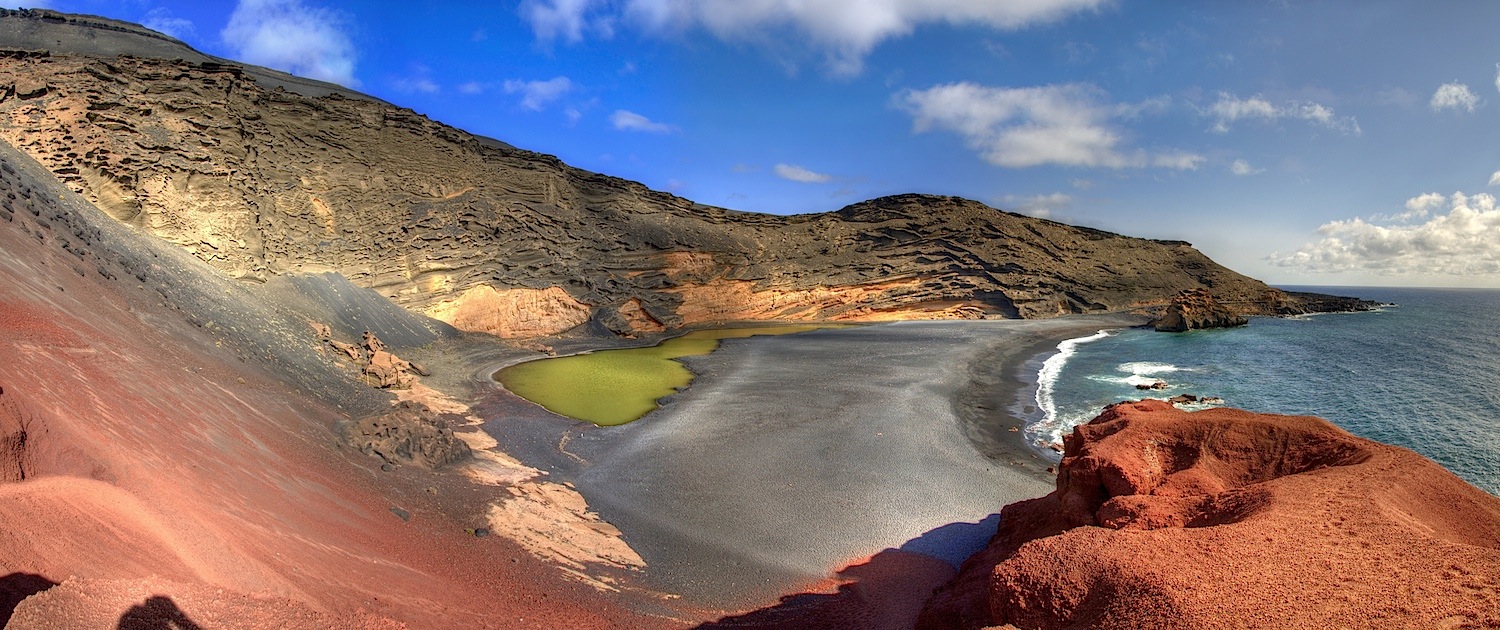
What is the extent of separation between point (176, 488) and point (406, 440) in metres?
5.75

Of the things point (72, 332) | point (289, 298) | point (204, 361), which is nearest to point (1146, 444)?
point (72, 332)

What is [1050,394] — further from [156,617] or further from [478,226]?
[478,226]

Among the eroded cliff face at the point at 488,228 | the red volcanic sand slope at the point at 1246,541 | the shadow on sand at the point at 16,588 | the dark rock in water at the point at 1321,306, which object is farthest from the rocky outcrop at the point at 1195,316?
the shadow on sand at the point at 16,588

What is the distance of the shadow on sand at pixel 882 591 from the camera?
768 cm

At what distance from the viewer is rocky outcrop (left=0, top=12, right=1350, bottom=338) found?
18672 mm

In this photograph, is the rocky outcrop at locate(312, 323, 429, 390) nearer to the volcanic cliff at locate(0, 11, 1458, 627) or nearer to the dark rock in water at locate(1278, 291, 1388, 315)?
the volcanic cliff at locate(0, 11, 1458, 627)

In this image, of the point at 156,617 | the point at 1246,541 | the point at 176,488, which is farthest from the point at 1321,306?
the point at 156,617

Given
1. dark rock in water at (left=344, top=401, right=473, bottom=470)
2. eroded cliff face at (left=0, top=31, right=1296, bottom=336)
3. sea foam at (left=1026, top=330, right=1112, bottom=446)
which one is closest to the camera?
dark rock in water at (left=344, top=401, right=473, bottom=470)

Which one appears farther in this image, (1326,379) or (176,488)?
(1326,379)

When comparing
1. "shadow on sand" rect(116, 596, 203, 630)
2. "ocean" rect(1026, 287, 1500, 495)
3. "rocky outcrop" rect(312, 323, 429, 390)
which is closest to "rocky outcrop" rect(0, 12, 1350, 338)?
"rocky outcrop" rect(312, 323, 429, 390)

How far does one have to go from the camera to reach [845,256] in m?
43.8

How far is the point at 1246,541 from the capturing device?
13.6 ft

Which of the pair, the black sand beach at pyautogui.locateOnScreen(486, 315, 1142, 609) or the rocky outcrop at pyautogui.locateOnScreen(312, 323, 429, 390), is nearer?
the black sand beach at pyautogui.locateOnScreen(486, 315, 1142, 609)

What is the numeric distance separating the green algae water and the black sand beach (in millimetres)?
1032
